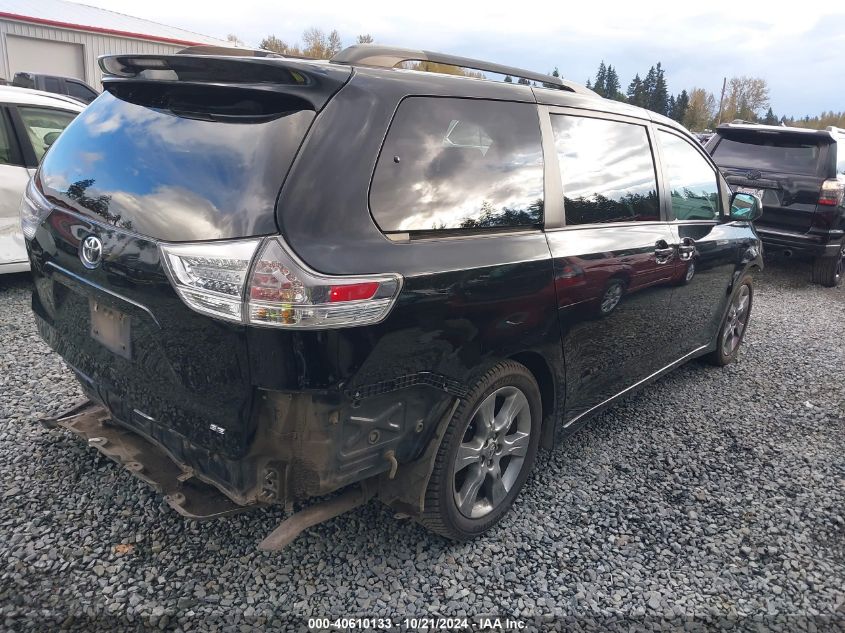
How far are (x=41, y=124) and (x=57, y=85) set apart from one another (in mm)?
11943

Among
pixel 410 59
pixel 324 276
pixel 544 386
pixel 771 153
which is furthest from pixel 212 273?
pixel 771 153

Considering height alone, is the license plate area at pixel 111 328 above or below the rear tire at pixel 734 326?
above

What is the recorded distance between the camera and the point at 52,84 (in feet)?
50.0

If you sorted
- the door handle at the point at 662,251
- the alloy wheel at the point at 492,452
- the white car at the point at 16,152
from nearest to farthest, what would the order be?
the alloy wheel at the point at 492,452 → the door handle at the point at 662,251 → the white car at the point at 16,152

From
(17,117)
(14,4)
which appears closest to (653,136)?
(17,117)

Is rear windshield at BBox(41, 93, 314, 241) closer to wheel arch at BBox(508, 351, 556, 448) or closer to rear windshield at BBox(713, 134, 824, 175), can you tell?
wheel arch at BBox(508, 351, 556, 448)

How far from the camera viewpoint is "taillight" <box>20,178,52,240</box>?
8.33ft

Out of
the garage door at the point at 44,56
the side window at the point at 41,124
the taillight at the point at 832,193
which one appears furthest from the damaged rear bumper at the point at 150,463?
the garage door at the point at 44,56

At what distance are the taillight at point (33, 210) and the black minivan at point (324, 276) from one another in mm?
14

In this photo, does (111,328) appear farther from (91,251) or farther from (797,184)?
(797,184)

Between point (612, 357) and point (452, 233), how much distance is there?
4.60 feet

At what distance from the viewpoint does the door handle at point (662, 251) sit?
3.42m

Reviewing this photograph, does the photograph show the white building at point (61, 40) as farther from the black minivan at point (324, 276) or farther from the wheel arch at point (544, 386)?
the wheel arch at point (544, 386)

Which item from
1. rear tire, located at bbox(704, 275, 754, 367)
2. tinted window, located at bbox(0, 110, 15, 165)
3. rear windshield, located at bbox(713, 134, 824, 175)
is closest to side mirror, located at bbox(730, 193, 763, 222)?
rear tire, located at bbox(704, 275, 754, 367)
